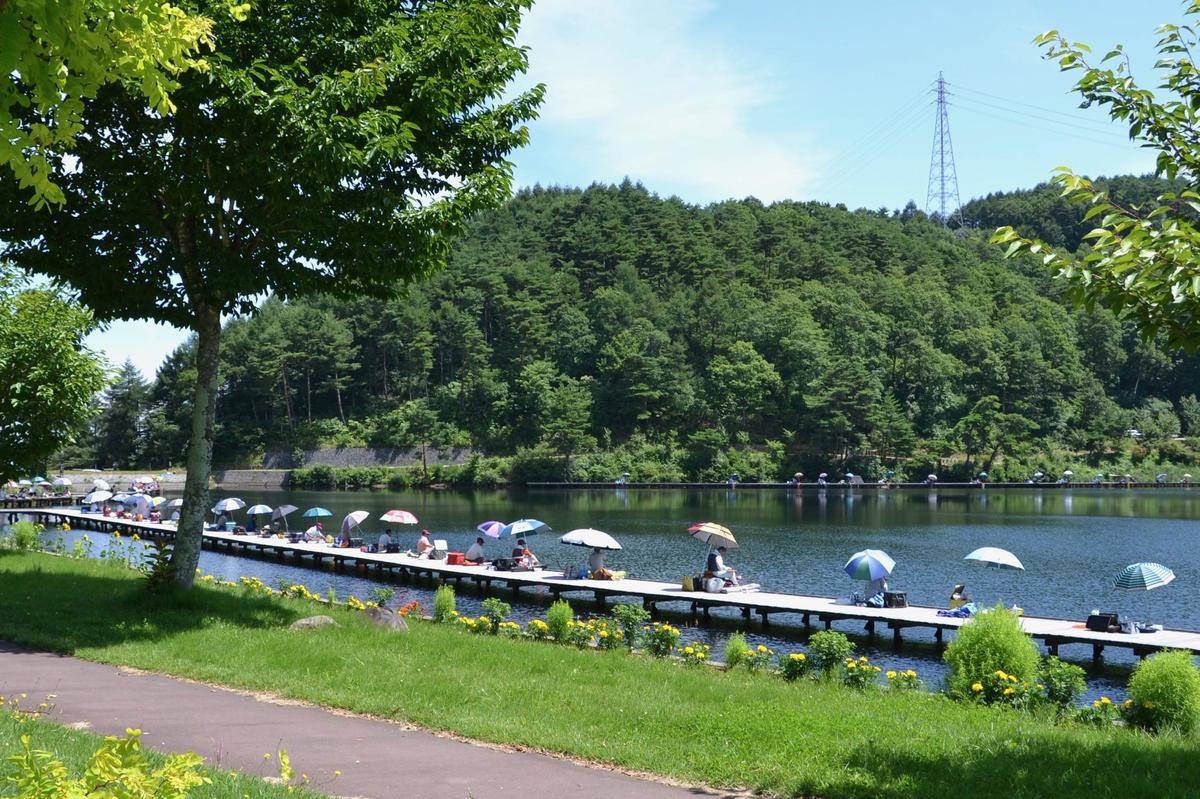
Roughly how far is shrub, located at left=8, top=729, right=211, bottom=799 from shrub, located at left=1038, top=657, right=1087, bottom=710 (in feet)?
42.8

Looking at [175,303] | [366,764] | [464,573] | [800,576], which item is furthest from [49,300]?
[800,576]

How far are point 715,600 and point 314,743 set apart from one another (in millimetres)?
19205

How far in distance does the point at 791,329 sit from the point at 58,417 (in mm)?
91087

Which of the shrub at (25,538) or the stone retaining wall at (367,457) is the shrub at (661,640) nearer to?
the shrub at (25,538)

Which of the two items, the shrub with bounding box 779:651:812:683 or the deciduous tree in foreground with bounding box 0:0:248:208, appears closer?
the deciduous tree in foreground with bounding box 0:0:248:208

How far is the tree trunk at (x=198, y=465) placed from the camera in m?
16.5

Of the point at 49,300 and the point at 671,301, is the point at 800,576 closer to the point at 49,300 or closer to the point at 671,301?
the point at 49,300

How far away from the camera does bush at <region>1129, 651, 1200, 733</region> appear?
41.0ft

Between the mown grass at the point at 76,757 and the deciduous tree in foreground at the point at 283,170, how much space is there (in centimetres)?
834

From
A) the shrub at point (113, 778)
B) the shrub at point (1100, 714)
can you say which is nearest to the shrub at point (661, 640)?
the shrub at point (1100, 714)

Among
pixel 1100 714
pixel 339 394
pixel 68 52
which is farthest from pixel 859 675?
pixel 339 394

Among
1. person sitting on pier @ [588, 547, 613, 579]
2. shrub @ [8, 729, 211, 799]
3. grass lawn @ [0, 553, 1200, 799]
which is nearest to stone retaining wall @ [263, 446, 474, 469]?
person sitting on pier @ [588, 547, 613, 579]

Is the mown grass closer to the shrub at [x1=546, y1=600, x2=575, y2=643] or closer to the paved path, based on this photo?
the paved path

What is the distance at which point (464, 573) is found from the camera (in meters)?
33.1
